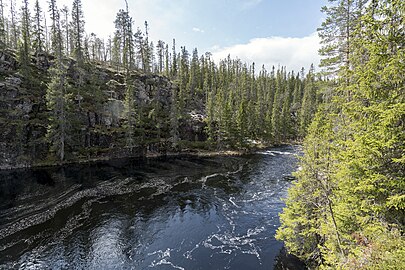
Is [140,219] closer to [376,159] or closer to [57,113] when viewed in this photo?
[376,159]

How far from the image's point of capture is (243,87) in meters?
100

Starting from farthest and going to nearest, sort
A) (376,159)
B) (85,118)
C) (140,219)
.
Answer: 1. (85,118)
2. (140,219)
3. (376,159)

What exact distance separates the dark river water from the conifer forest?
393cm

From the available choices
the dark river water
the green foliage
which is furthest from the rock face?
the green foliage

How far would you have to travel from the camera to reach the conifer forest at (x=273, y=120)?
33.2 feet

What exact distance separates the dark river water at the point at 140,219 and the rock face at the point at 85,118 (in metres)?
7.10

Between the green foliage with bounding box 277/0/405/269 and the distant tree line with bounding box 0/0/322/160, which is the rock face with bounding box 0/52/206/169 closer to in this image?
the distant tree line with bounding box 0/0/322/160

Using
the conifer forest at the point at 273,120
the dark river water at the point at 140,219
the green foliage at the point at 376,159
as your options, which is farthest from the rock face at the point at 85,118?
the green foliage at the point at 376,159

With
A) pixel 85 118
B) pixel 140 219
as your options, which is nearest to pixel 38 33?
pixel 85 118

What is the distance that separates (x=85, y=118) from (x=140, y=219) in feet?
129

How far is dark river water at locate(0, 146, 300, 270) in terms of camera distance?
58.7ft

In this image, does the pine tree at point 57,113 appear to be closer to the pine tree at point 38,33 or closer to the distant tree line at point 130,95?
the distant tree line at point 130,95

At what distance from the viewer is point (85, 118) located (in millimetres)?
55438

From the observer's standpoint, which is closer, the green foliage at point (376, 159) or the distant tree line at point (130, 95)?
the green foliage at point (376, 159)
